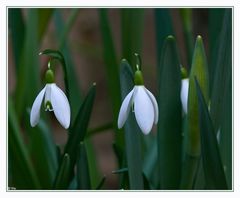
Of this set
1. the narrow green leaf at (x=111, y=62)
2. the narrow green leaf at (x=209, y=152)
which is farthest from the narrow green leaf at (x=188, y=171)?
the narrow green leaf at (x=111, y=62)

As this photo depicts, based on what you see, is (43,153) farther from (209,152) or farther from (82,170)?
(209,152)

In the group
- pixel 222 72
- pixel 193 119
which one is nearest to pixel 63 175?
pixel 193 119

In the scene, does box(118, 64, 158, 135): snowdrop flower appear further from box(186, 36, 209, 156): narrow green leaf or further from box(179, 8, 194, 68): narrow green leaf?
box(179, 8, 194, 68): narrow green leaf

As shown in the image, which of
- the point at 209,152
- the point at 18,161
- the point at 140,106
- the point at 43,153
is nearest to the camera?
the point at 140,106

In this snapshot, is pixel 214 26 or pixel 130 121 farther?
pixel 214 26

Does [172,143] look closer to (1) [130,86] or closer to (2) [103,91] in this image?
(1) [130,86]

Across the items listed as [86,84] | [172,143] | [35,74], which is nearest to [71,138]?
[172,143]
